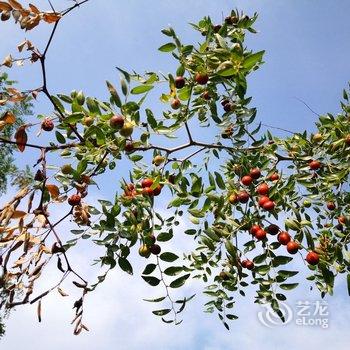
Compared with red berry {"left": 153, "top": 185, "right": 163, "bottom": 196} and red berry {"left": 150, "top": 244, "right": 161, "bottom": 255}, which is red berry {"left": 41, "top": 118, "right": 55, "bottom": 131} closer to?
red berry {"left": 153, "top": 185, "right": 163, "bottom": 196}

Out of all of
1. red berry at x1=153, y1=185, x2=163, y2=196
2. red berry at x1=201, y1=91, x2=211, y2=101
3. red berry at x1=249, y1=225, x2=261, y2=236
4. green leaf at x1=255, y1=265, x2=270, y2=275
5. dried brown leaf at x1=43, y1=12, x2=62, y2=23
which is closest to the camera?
dried brown leaf at x1=43, y1=12, x2=62, y2=23

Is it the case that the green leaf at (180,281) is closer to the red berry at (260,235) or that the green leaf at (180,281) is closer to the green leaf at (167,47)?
the red berry at (260,235)

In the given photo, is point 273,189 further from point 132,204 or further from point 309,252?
point 132,204

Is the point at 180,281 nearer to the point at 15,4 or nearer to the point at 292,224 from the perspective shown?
the point at 292,224

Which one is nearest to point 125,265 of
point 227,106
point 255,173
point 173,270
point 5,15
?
point 173,270

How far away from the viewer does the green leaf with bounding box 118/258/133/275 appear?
9.04 ft

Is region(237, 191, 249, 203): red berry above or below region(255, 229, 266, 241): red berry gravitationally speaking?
above

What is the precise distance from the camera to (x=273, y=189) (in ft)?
10.3

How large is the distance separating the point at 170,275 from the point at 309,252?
38.8 inches

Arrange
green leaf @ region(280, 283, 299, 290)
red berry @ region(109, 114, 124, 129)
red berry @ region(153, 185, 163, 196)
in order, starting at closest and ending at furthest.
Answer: red berry @ region(109, 114, 124, 129) < red berry @ region(153, 185, 163, 196) < green leaf @ region(280, 283, 299, 290)

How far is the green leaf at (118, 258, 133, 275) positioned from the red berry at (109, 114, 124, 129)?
0.85 meters

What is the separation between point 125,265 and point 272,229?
1.12 m

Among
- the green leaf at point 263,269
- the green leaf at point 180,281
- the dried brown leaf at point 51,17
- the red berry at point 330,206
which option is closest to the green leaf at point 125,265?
the green leaf at point 180,281

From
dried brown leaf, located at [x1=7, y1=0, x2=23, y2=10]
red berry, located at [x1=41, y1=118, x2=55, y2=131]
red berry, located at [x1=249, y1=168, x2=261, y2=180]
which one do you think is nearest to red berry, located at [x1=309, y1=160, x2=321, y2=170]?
red berry, located at [x1=249, y1=168, x2=261, y2=180]
